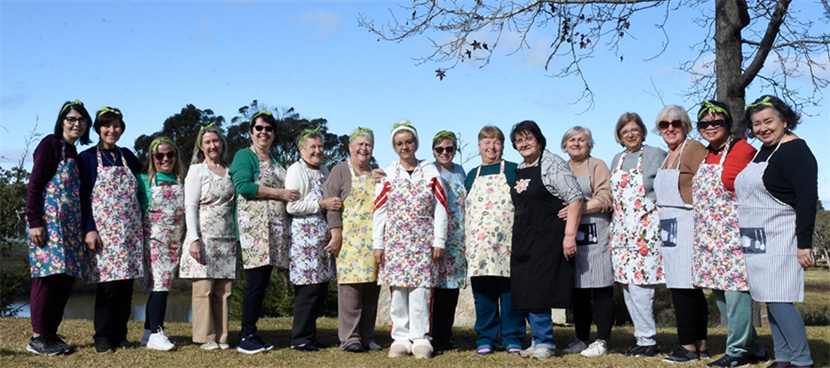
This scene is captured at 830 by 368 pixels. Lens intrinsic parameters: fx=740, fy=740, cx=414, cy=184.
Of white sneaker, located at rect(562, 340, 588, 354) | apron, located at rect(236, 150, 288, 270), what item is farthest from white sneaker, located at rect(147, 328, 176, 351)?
white sneaker, located at rect(562, 340, 588, 354)

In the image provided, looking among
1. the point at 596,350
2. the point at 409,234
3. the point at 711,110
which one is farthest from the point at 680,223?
the point at 409,234

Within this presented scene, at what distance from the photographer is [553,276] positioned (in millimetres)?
5676

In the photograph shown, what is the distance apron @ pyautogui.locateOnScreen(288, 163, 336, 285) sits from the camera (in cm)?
600

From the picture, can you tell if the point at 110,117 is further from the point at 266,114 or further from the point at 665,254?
the point at 665,254

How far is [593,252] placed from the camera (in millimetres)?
5785

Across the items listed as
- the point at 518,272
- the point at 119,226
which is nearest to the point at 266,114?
the point at 119,226

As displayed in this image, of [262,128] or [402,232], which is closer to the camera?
[402,232]

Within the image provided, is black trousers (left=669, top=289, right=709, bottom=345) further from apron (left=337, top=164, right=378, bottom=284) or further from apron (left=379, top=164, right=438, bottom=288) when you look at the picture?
apron (left=337, top=164, right=378, bottom=284)

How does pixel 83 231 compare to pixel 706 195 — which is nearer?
pixel 706 195

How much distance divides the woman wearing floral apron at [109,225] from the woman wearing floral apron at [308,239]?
128cm

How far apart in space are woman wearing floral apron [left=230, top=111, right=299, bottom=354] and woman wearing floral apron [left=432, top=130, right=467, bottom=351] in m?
1.26

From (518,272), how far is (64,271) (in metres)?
3.53

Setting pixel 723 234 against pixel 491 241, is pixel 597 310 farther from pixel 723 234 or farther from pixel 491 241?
pixel 723 234

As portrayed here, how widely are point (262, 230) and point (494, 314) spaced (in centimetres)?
200
